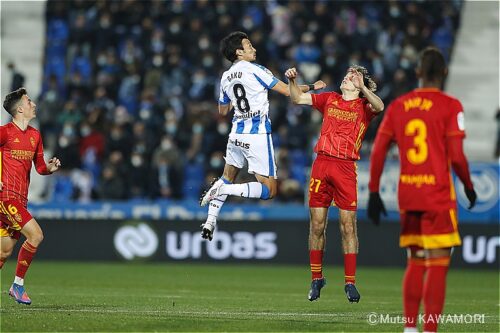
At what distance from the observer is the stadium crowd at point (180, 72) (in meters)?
25.0

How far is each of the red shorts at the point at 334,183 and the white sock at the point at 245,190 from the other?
82cm

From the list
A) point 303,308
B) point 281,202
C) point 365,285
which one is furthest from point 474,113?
point 303,308

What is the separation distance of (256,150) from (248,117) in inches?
16.5

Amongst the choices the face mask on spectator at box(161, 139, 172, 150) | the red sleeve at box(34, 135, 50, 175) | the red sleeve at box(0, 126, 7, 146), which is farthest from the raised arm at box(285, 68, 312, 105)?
the face mask on spectator at box(161, 139, 172, 150)

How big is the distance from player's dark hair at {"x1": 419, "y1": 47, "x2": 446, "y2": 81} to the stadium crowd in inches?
575

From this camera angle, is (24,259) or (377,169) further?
(24,259)

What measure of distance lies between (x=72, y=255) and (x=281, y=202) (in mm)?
4786

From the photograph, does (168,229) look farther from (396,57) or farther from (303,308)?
(303,308)

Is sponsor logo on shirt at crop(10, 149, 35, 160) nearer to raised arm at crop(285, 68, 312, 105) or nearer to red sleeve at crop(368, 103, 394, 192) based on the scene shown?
raised arm at crop(285, 68, 312, 105)

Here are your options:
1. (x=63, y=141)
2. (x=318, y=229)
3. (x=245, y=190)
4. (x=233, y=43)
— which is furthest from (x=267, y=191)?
(x=63, y=141)

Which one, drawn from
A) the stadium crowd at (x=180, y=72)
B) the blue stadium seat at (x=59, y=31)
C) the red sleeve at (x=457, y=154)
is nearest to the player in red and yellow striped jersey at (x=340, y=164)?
the red sleeve at (x=457, y=154)

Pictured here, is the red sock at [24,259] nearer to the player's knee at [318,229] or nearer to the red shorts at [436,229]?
the player's knee at [318,229]

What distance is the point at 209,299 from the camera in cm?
1494

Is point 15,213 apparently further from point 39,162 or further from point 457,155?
point 457,155
